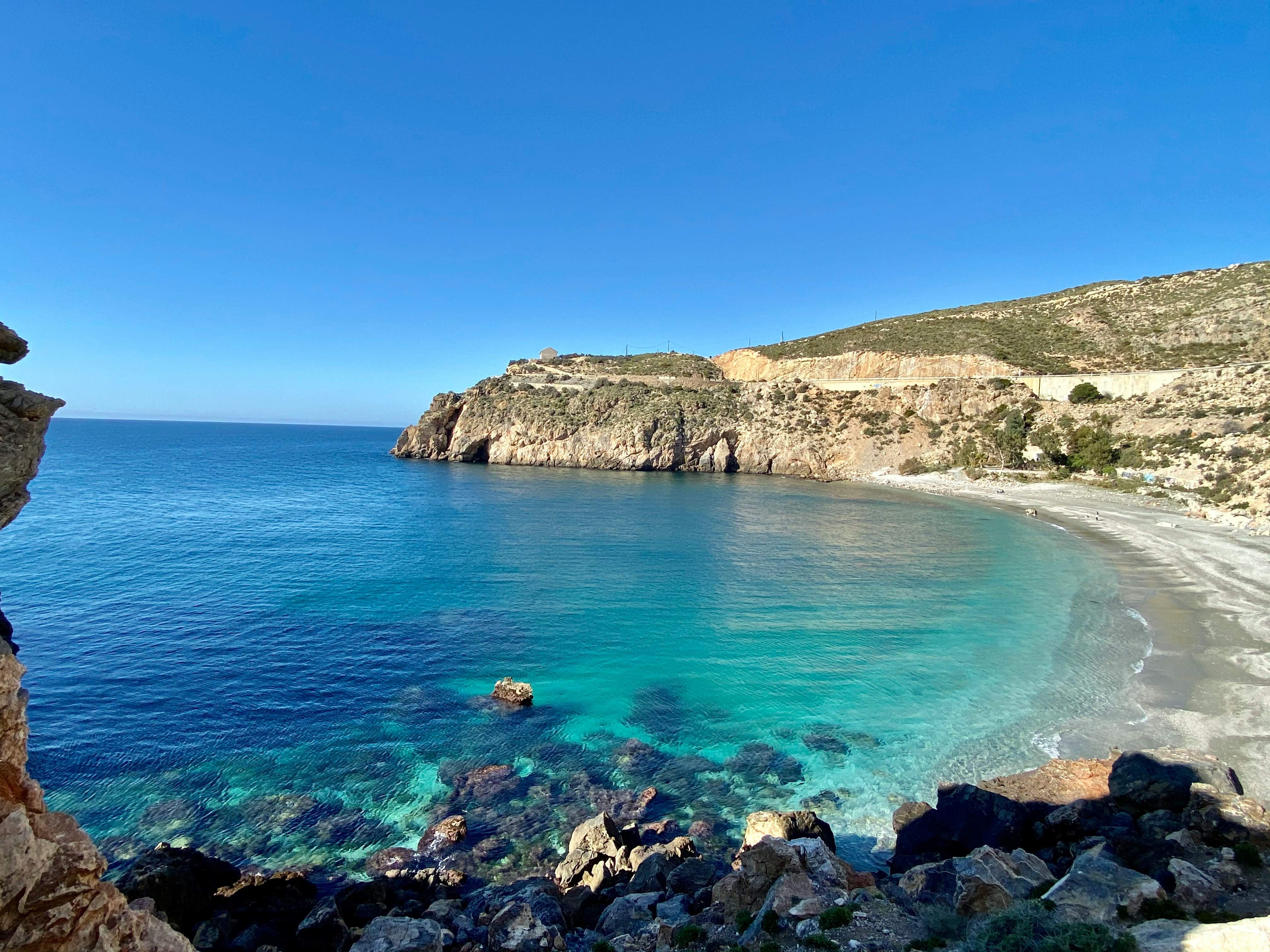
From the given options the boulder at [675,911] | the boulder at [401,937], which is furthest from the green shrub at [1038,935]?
the boulder at [401,937]

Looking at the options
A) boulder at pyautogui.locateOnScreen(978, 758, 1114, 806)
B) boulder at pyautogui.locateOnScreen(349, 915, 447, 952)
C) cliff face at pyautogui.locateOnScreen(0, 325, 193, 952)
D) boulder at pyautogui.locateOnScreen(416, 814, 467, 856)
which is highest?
cliff face at pyautogui.locateOnScreen(0, 325, 193, 952)

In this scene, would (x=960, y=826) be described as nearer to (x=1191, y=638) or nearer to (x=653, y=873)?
(x=653, y=873)

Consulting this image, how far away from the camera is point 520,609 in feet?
86.0

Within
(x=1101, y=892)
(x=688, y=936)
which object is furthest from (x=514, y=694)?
(x=1101, y=892)

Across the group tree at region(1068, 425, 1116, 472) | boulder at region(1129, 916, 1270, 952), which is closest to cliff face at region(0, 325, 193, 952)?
boulder at region(1129, 916, 1270, 952)

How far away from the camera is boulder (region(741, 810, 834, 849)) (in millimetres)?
11344

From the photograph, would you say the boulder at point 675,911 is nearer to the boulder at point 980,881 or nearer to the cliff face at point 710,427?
the boulder at point 980,881

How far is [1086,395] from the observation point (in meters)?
68.7

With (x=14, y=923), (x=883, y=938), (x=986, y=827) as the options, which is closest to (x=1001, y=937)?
(x=883, y=938)

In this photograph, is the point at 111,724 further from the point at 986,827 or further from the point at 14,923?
the point at 986,827

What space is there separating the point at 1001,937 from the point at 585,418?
87.5m

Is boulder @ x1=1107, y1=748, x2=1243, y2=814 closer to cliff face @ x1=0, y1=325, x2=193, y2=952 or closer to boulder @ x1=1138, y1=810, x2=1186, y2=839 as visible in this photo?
boulder @ x1=1138, y1=810, x2=1186, y2=839

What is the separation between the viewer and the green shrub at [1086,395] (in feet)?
224

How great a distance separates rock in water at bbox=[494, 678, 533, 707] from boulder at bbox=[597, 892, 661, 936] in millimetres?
8347
